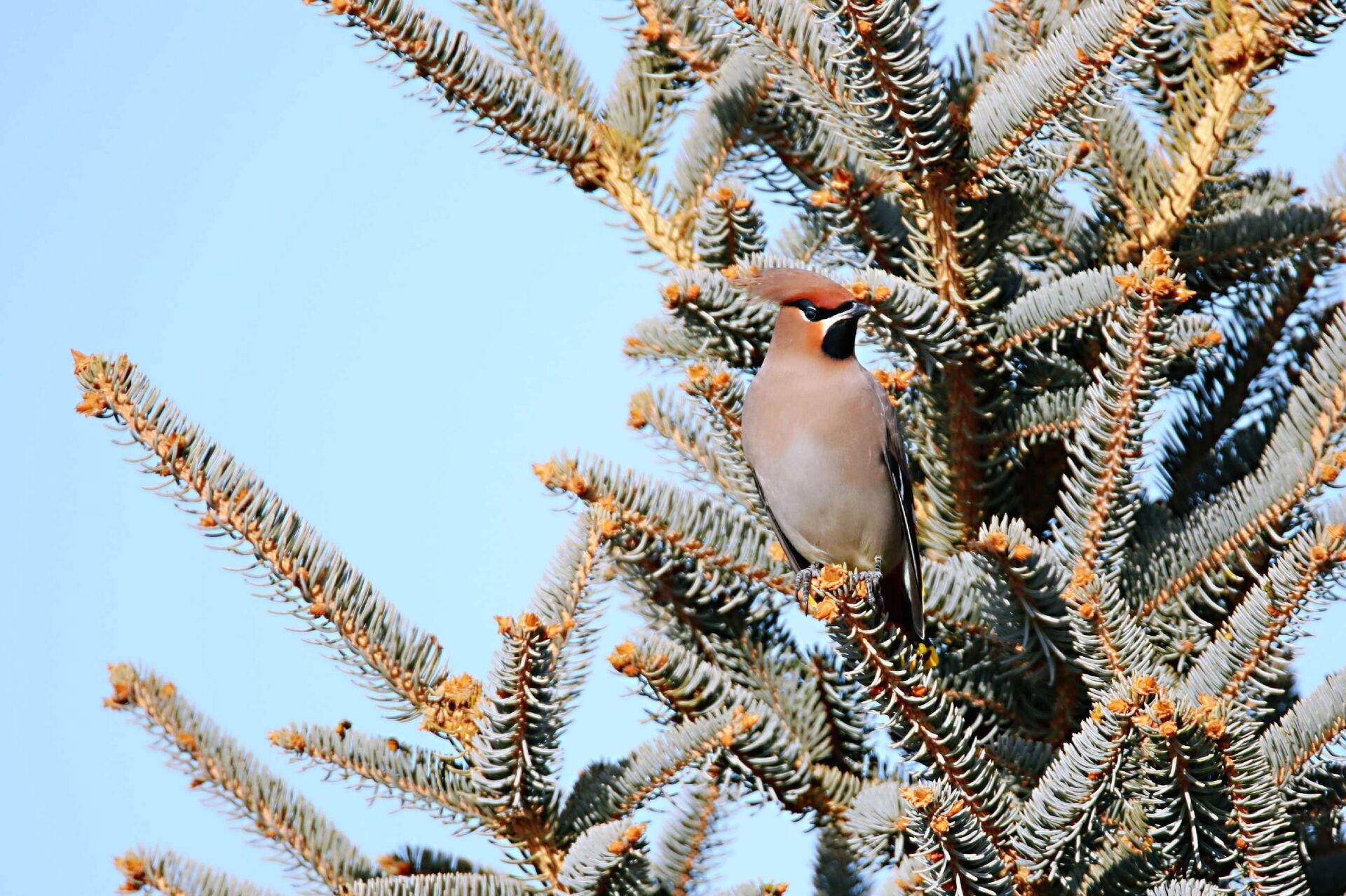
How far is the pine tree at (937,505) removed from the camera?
80.4 inches

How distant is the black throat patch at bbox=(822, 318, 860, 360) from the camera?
3.04 m

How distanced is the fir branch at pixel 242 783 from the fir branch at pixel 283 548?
0.71ft

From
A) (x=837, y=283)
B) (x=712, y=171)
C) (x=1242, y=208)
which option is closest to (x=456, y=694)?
(x=837, y=283)

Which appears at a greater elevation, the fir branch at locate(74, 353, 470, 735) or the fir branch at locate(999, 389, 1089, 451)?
the fir branch at locate(999, 389, 1089, 451)

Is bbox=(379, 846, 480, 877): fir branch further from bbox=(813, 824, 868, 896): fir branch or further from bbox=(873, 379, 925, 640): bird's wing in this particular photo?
bbox=(873, 379, 925, 640): bird's wing

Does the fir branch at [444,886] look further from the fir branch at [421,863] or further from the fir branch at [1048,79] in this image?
the fir branch at [1048,79]

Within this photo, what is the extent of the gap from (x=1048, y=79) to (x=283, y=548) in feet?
5.05

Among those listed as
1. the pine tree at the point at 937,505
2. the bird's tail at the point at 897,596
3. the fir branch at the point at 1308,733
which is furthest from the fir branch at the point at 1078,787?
the bird's tail at the point at 897,596

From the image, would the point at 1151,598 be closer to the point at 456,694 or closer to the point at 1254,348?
the point at 1254,348

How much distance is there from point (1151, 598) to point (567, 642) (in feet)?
3.41

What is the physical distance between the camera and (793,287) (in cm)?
284

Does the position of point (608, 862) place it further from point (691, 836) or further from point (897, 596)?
point (897, 596)

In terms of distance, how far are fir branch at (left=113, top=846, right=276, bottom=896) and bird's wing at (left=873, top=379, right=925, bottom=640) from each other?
49.0 inches

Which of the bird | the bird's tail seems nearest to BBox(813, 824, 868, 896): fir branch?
the bird
